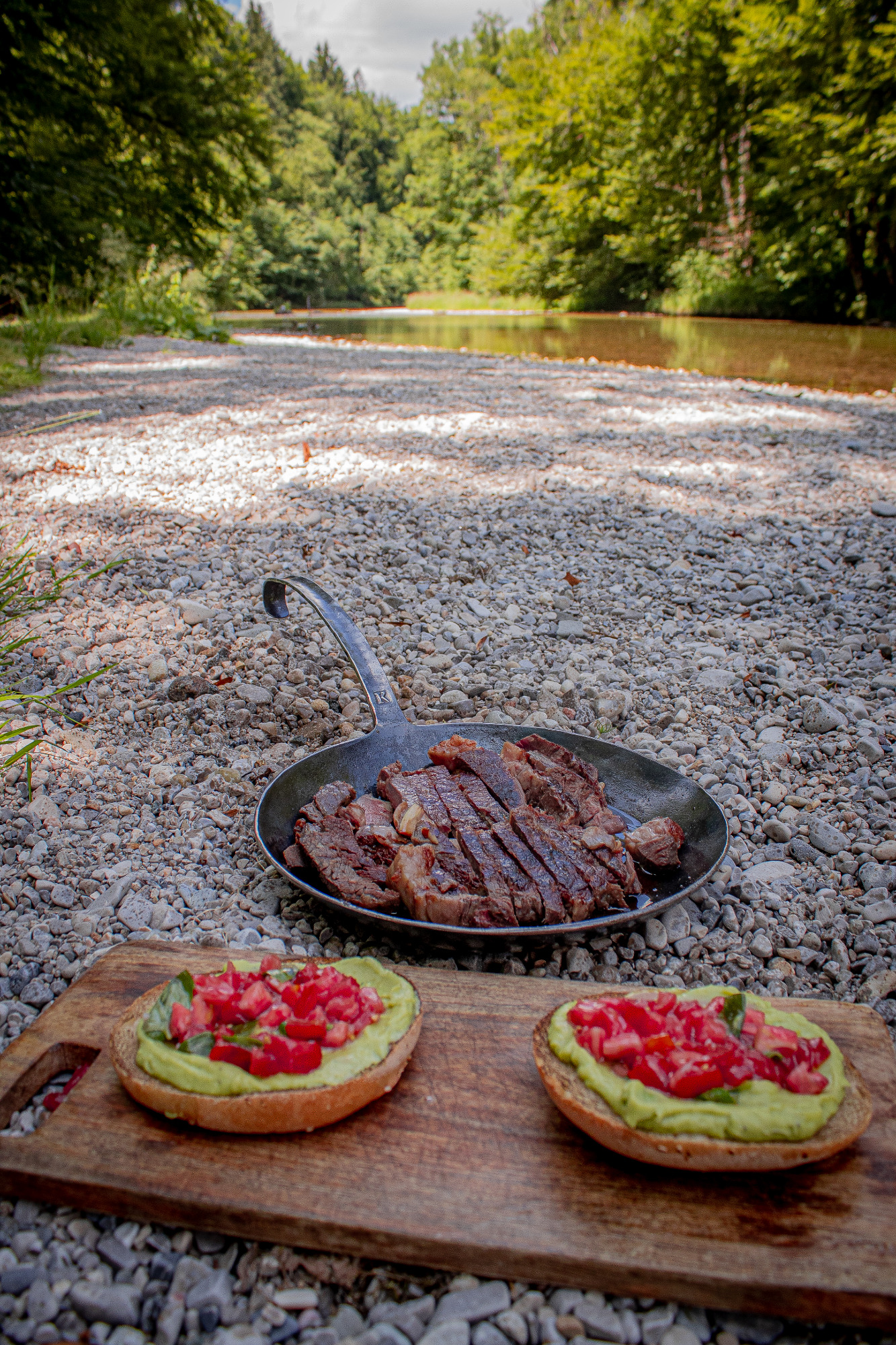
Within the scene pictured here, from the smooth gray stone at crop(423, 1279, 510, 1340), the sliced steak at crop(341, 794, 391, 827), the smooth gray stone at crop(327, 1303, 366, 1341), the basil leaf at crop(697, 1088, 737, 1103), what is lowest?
the smooth gray stone at crop(327, 1303, 366, 1341)

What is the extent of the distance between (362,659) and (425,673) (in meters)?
0.75

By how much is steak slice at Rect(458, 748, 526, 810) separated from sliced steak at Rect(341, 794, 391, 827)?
0.87 ft

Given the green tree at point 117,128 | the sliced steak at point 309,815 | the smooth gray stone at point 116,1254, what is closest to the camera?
the smooth gray stone at point 116,1254

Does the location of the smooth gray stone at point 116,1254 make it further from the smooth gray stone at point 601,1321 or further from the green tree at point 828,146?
the green tree at point 828,146

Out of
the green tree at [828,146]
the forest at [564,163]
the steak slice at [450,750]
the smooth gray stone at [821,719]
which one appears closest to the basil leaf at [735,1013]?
the steak slice at [450,750]

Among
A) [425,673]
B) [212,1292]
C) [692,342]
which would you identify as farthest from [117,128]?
[212,1292]

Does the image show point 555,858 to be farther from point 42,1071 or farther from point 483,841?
point 42,1071

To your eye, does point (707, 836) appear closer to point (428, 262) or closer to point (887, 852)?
point (887, 852)

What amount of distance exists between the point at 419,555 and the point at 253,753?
6.50ft

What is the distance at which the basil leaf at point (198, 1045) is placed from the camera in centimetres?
130

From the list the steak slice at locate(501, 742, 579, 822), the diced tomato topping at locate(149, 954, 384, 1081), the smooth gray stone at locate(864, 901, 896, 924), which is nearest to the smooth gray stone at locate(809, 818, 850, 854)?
the smooth gray stone at locate(864, 901, 896, 924)

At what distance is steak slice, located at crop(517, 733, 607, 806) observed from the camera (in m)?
2.22

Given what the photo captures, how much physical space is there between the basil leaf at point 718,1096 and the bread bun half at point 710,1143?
6cm

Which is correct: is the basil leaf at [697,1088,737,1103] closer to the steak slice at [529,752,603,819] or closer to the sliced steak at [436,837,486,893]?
the sliced steak at [436,837,486,893]
